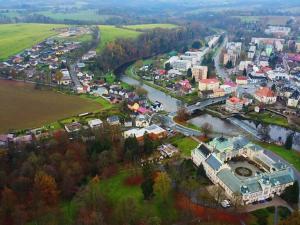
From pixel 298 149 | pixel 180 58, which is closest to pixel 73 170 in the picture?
pixel 298 149

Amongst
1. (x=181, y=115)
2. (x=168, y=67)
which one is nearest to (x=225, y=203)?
(x=181, y=115)

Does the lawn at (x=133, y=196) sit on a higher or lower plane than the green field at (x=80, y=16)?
lower

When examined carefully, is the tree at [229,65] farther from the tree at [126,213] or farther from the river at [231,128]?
the tree at [126,213]

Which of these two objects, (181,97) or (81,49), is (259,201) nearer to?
(181,97)

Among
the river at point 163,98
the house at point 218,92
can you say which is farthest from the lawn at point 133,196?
the house at point 218,92

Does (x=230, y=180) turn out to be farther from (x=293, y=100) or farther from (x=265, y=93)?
(x=265, y=93)

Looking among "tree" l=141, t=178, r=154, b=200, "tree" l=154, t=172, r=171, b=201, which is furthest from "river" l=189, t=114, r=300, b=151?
"tree" l=141, t=178, r=154, b=200

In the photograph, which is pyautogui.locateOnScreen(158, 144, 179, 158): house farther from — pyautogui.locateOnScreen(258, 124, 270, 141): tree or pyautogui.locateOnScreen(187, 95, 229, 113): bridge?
pyautogui.locateOnScreen(187, 95, 229, 113): bridge
